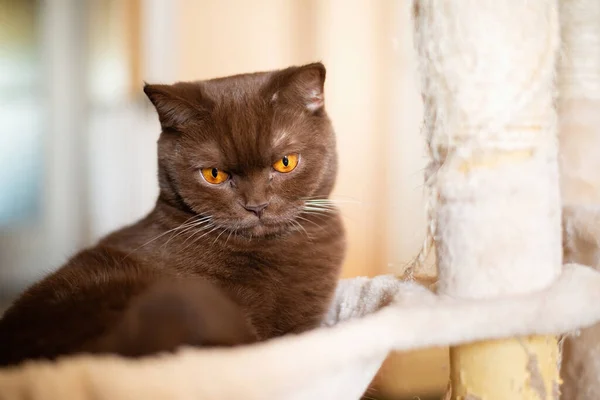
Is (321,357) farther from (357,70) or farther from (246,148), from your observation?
(357,70)

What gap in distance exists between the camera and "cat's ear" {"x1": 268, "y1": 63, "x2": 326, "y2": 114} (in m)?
1.00

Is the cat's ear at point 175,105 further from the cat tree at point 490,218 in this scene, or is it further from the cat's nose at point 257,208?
the cat tree at point 490,218

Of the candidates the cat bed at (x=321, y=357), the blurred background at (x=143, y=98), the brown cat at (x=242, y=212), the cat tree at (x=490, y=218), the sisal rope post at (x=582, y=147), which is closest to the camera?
the cat bed at (x=321, y=357)

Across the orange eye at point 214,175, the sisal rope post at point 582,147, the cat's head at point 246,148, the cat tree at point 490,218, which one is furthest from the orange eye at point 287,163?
the sisal rope post at point 582,147

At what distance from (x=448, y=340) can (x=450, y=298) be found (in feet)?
0.27

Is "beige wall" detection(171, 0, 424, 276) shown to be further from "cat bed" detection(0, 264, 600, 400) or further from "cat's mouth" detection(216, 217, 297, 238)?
"cat bed" detection(0, 264, 600, 400)

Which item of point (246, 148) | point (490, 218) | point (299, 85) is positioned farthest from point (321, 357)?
point (299, 85)

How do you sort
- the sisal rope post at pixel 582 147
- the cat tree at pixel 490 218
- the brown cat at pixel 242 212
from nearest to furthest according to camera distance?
the cat tree at pixel 490 218 < the brown cat at pixel 242 212 < the sisal rope post at pixel 582 147

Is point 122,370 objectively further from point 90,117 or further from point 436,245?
point 90,117

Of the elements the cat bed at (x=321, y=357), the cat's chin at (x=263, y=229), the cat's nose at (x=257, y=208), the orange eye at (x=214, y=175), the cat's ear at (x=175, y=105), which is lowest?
the cat bed at (x=321, y=357)

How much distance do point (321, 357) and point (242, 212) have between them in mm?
396

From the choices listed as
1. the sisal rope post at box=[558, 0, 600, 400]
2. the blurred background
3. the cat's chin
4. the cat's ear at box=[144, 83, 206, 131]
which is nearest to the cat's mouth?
the cat's chin

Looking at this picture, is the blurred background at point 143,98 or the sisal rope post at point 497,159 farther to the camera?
the blurred background at point 143,98

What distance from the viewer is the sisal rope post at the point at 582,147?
3.42ft
